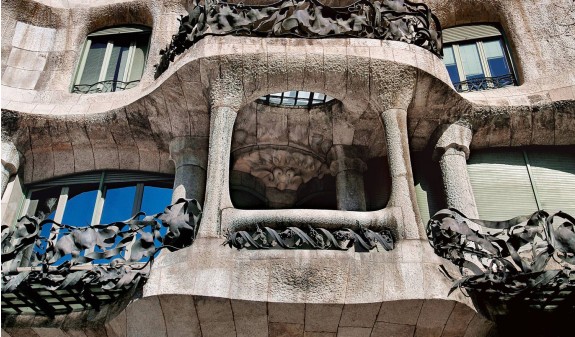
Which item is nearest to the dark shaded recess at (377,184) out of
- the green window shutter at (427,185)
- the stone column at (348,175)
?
the stone column at (348,175)

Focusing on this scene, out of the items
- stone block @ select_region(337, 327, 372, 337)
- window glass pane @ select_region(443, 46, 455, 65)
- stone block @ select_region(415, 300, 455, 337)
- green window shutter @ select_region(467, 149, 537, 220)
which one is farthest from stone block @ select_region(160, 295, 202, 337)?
window glass pane @ select_region(443, 46, 455, 65)

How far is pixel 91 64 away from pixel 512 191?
835 cm

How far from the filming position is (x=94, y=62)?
42.1 feet

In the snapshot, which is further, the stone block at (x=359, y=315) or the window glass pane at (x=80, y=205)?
the window glass pane at (x=80, y=205)

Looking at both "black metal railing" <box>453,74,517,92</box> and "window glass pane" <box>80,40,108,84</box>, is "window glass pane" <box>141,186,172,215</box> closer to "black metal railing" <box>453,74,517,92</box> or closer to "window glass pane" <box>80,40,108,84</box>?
"window glass pane" <box>80,40,108,84</box>

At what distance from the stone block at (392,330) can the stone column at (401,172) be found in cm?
117

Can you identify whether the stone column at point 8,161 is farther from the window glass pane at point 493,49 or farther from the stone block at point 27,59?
the window glass pane at point 493,49

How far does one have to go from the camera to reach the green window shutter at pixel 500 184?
1037 centimetres

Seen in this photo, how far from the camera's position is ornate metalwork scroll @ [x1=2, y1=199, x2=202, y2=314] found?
27.3 ft

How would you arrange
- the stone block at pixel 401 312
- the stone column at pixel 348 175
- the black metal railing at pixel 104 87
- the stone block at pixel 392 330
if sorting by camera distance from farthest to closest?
the black metal railing at pixel 104 87 < the stone column at pixel 348 175 < the stone block at pixel 392 330 < the stone block at pixel 401 312

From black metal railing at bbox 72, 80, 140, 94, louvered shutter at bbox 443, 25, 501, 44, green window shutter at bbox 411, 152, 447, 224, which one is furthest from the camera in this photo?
louvered shutter at bbox 443, 25, 501, 44

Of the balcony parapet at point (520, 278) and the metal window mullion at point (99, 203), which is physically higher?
the metal window mullion at point (99, 203)

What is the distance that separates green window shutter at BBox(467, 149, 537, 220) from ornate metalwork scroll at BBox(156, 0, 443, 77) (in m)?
2.04

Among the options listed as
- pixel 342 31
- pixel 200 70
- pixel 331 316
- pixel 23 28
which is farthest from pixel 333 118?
pixel 23 28
